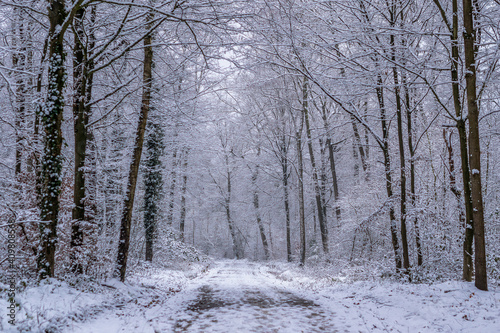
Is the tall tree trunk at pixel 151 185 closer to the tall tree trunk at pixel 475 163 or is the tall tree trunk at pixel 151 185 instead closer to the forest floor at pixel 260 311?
the forest floor at pixel 260 311

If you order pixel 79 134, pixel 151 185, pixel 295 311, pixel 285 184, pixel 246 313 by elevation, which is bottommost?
pixel 295 311

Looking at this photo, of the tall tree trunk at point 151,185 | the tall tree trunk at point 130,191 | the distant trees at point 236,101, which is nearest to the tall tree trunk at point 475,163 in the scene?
the distant trees at point 236,101

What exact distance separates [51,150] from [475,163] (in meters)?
7.54

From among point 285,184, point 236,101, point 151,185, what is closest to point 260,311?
point 236,101

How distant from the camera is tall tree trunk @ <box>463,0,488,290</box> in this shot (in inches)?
225

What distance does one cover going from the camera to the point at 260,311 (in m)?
6.46

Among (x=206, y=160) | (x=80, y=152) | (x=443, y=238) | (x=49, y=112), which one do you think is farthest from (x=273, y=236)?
(x=49, y=112)

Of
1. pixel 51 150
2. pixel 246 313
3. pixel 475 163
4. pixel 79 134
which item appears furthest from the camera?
pixel 79 134

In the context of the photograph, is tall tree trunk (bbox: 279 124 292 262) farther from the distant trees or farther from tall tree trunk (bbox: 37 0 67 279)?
tall tree trunk (bbox: 37 0 67 279)

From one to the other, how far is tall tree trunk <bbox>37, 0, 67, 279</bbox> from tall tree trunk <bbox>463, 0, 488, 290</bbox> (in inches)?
287

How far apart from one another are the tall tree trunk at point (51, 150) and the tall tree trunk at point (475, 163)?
23.9 feet

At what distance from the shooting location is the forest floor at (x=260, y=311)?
4.69 metres

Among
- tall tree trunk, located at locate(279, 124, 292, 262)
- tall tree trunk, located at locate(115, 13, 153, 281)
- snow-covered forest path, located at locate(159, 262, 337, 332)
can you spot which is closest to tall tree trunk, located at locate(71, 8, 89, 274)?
tall tree trunk, located at locate(115, 13, 153, 281)

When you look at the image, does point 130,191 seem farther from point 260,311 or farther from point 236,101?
point 260,311
